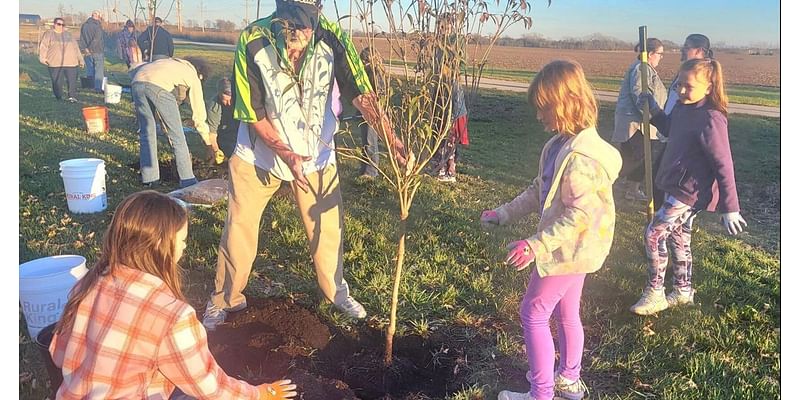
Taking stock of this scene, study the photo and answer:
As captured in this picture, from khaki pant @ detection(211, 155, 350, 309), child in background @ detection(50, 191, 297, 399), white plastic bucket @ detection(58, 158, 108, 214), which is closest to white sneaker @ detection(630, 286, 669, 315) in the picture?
khaki pant @ detection(211, 155, 350, 309)

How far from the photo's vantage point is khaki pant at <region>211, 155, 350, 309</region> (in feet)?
10.6

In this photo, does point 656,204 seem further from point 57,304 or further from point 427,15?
Answer: point 57,304

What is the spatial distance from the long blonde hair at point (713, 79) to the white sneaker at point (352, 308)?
7.54ft

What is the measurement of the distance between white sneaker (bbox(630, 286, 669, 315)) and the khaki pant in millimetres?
1773

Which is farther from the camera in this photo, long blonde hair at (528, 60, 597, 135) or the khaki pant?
the khaki pant

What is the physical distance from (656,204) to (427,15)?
2624mm

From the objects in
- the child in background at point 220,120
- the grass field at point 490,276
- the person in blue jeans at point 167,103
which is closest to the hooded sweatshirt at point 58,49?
the grass field at point 490,276

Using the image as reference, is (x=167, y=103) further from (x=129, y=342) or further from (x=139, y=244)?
(x=129, y=342)

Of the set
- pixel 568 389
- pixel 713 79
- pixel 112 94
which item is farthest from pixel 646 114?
pixel 112 94

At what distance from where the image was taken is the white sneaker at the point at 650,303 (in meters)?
3.72

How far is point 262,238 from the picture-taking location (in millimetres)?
4945

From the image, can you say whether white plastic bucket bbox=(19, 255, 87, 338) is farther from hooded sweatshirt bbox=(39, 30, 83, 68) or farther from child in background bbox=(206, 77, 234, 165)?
hooded sweatshirt bbox=(39, 30, 83, 68)

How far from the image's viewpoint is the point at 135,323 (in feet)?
6.45

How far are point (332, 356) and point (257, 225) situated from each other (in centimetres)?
82
